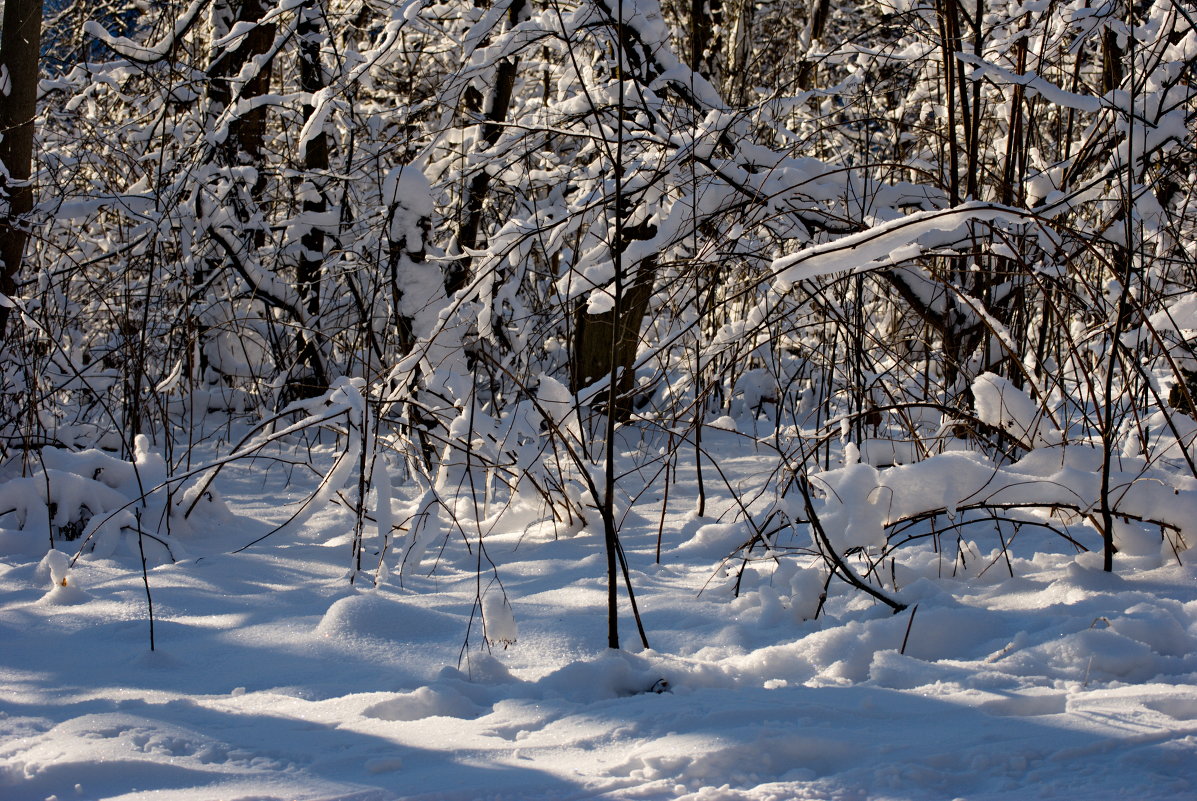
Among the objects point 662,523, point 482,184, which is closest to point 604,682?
point 662,523

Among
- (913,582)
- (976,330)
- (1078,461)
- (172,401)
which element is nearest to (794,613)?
(913,582)

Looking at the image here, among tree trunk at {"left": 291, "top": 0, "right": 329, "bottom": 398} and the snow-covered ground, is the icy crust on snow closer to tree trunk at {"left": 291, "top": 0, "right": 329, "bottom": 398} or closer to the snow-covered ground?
the snow-covered ground

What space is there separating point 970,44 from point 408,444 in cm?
286

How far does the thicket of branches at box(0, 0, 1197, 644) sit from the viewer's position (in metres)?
2.36

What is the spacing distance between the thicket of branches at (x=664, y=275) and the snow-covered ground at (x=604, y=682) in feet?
0.57

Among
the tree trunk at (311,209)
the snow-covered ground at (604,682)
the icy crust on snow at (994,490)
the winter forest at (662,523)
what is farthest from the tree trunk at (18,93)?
the icy crust on snow at (994,490)

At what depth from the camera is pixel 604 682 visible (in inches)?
71.2

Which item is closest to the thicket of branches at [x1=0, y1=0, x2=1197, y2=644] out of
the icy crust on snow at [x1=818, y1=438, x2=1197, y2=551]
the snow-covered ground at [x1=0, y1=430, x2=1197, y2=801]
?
the icy crust on snow at [x1=818, y1=438, x2=1197, y2=551]

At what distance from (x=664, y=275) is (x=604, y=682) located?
4.99 feet

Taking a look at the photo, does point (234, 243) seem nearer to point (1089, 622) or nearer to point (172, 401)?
point (172, 401)

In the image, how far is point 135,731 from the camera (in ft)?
5.28

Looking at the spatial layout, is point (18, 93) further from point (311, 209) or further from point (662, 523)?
point (662, 523)

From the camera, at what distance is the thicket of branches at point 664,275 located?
93.0 inches

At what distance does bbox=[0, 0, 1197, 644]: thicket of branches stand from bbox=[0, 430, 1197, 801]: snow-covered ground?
0.17 meters
